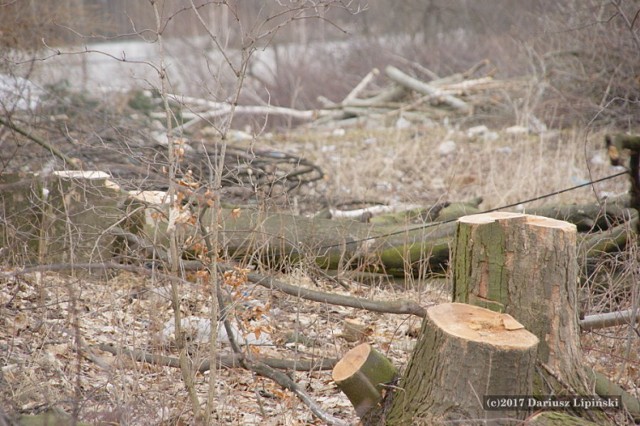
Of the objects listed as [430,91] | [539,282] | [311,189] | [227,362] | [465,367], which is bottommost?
[311,189]

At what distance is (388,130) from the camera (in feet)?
42.6

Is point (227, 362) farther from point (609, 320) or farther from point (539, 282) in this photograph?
point (609, 320)

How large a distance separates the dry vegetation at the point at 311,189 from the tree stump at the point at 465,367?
2.33ft

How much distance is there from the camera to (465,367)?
9.99ft

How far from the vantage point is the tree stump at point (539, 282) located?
3.35 m

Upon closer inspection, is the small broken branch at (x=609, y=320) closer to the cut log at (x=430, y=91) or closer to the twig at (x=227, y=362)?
the twig at (x=227, y=362)

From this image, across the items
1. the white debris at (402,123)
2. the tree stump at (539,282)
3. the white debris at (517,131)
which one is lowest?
the white debris at (517,131)

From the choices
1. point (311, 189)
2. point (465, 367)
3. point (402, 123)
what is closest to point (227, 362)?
point (465, 367)

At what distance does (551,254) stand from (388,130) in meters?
9.77

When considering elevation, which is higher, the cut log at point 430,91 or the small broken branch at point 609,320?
the cut log at point 430,91

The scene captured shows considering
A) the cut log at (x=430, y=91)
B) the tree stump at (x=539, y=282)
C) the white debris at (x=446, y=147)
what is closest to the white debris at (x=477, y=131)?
the white debris at (x=446, y=147)

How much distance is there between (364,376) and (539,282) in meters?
0.85

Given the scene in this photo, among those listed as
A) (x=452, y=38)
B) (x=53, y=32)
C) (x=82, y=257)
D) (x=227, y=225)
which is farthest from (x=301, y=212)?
(x=452, y=38)

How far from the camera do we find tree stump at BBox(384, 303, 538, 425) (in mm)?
3027
